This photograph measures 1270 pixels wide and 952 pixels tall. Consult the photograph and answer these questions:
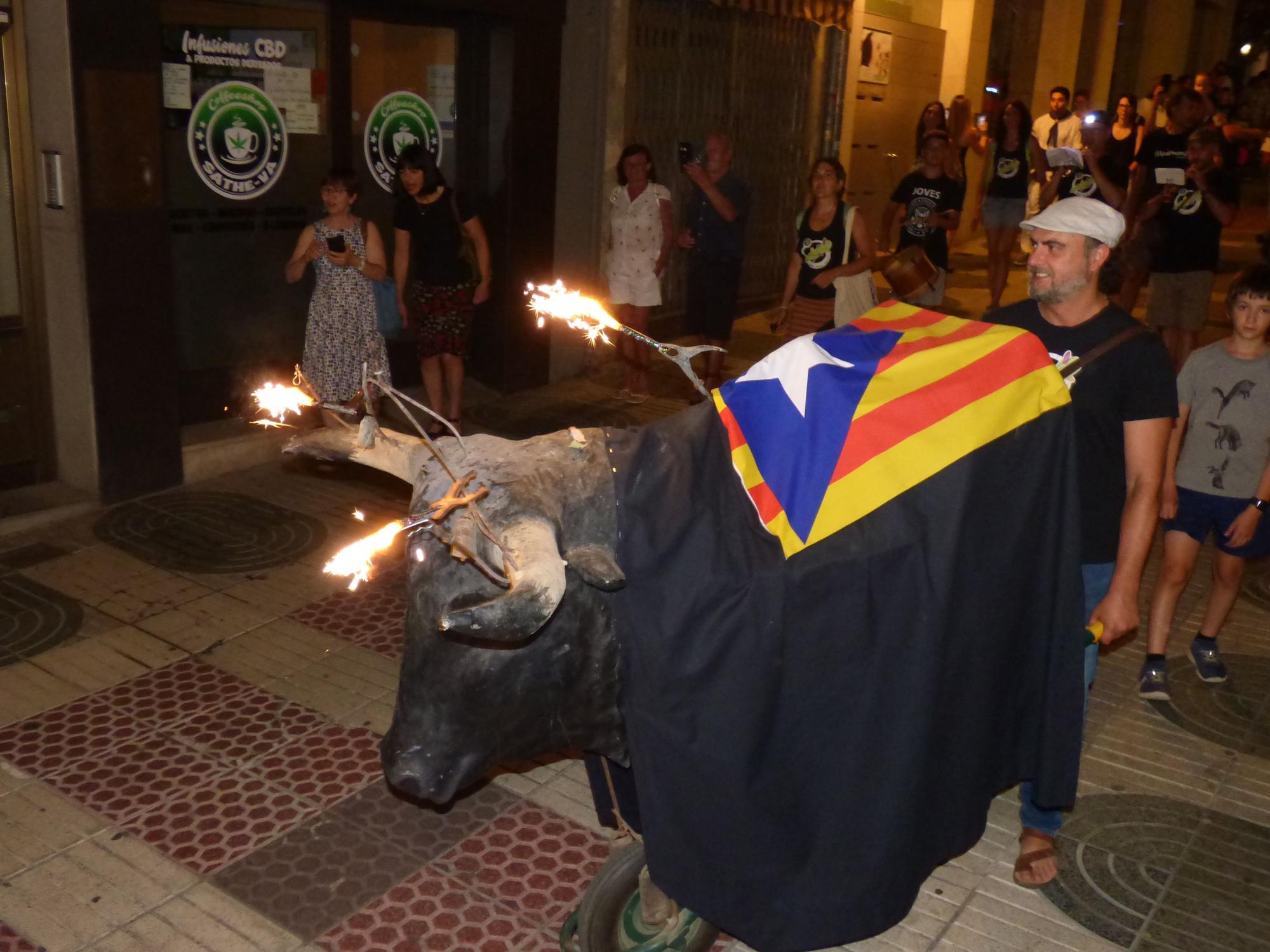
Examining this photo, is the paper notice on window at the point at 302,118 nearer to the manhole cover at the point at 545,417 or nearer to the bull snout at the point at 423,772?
the manhole cover at the point at 545,417

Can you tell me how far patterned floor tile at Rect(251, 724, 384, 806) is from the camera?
16.4ft

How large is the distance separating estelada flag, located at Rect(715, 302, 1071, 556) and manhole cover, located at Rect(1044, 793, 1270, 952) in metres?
2.14

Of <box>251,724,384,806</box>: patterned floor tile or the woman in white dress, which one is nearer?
<box>251,724,384,806</box>: patterned floor tile

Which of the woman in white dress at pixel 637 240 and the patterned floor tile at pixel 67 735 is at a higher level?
the woman in white dress at pixel 637 240

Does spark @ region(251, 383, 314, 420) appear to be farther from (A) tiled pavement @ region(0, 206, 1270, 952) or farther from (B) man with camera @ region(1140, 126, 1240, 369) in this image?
(B) man with camera @ region(1140, 126, 1240, 369)

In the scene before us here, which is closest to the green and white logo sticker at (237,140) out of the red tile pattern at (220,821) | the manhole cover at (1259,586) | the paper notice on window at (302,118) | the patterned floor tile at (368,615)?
the paper notice on window at (302,118)

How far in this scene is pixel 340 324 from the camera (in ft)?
27.2

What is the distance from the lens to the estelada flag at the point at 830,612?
291cm

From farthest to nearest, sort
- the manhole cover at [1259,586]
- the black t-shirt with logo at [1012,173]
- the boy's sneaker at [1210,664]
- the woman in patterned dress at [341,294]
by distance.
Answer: the black t-shirt with logo at [1012,173] → the woman in patterned dress at [341,294] → the manhole cover at [1259,586] → the boy's sneaker at [1210,664]

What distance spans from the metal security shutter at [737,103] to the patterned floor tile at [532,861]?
8.12m

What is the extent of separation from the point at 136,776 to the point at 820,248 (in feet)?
19.5

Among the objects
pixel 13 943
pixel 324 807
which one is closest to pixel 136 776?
pixel 324 807

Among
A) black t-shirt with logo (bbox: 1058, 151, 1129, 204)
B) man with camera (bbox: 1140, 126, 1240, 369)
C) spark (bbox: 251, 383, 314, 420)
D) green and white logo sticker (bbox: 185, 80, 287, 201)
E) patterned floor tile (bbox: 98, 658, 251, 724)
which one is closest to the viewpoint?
spark (bbox: 251, 383, 314, 420)

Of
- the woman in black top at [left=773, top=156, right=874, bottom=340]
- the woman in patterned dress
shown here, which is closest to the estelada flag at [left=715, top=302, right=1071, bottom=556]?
the woman in patterned dress
